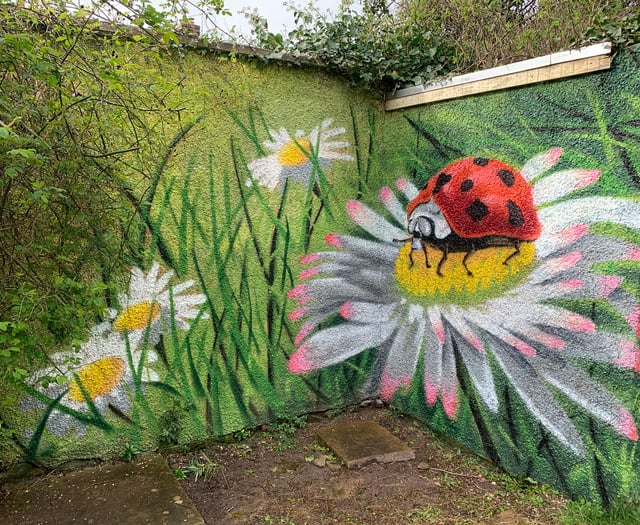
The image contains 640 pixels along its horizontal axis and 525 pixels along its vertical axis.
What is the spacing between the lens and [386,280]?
4379 mm

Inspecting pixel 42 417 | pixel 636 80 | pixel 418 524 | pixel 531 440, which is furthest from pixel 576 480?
pixel 42 417

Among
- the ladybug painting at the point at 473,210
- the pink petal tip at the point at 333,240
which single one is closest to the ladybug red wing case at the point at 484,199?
the ladybug painting at the point at 473,210

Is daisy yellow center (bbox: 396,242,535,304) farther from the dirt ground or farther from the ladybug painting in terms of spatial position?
the dirt ground

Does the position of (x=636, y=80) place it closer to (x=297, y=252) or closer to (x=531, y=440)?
(x=531, y=440)

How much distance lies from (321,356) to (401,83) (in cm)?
241

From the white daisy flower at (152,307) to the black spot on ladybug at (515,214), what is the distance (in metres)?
2.31

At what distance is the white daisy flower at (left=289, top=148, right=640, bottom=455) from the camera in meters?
2.89

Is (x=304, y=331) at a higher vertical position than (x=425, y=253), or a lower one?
lower

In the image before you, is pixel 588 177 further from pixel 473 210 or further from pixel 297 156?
pixel 297 156

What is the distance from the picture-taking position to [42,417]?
3.28 m

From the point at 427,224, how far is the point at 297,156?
119 centimetres

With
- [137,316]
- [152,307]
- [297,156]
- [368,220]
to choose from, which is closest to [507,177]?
[368,220]

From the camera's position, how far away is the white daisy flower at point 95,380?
3.31 meters

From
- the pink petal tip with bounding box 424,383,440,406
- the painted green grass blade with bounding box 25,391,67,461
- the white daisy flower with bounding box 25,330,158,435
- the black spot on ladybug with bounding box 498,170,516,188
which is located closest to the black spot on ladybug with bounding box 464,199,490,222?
the black spot on ladybug with bounding box 498,170,516,188
